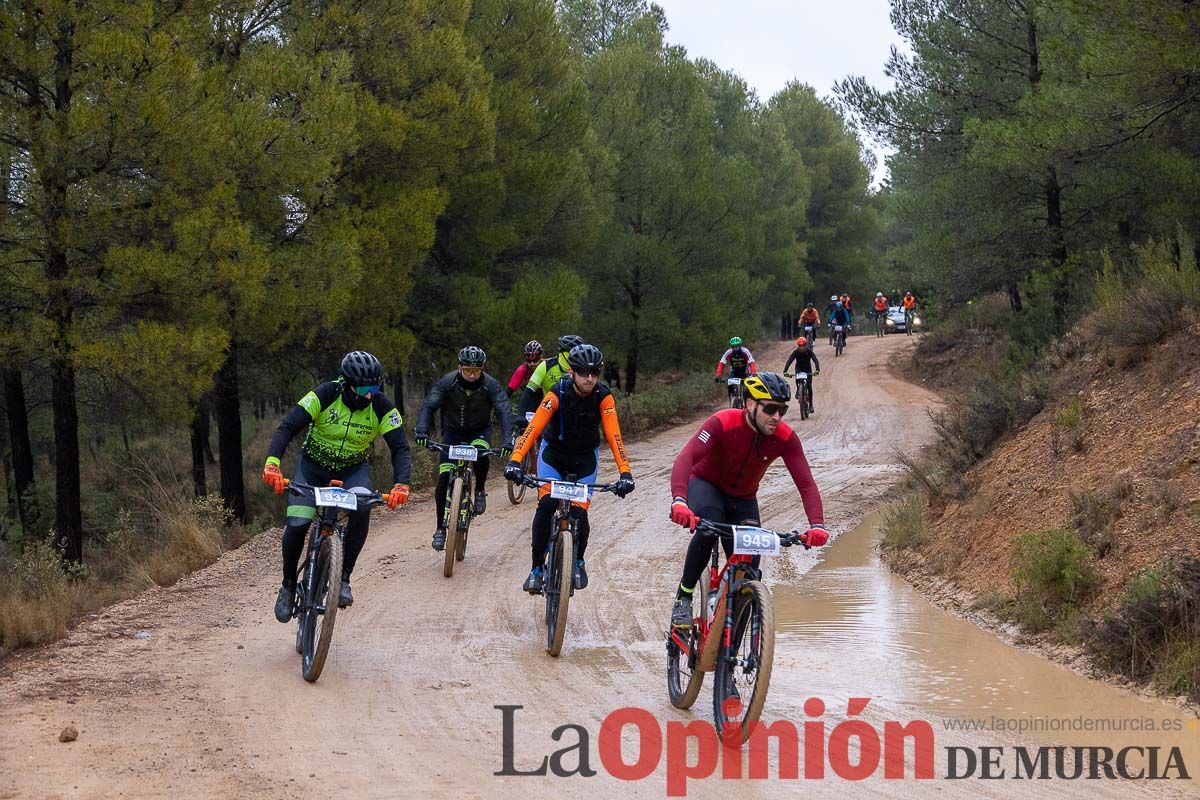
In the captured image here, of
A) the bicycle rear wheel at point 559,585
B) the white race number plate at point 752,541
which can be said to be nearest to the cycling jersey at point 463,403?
the bicycle rear wheel at point 559,585

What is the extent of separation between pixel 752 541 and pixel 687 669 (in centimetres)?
124

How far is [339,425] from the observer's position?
793cm

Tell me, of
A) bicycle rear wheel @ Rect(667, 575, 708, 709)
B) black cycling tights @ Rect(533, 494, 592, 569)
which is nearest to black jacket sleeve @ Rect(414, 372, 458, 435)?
black cycling tights @ Rect(533, 494, 592, 569)

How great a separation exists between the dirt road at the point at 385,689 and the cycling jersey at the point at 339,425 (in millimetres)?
1457

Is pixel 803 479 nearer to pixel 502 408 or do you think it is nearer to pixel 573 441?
pixel 573 441

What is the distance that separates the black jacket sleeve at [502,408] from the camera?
1080 centimetres

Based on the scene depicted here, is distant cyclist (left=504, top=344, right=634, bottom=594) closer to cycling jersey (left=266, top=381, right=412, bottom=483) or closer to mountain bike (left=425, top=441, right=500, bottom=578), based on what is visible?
cycling jersey (left=266, top=381, right=412, bottom=483)

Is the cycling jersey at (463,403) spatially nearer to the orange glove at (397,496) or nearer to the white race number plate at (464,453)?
the white race number plate at (464,453)

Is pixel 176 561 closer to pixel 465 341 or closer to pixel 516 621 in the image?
pixel 516 621

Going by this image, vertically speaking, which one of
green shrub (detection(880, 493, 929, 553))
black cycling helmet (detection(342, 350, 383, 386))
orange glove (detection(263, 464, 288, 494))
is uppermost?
black cycling helmet (detection(342, 350, 383, 386))

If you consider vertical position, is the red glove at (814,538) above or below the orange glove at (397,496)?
below

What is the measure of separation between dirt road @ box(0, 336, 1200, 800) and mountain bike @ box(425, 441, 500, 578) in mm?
265

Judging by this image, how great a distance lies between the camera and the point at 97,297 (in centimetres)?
1427

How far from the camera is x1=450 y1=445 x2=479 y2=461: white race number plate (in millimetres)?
10828
